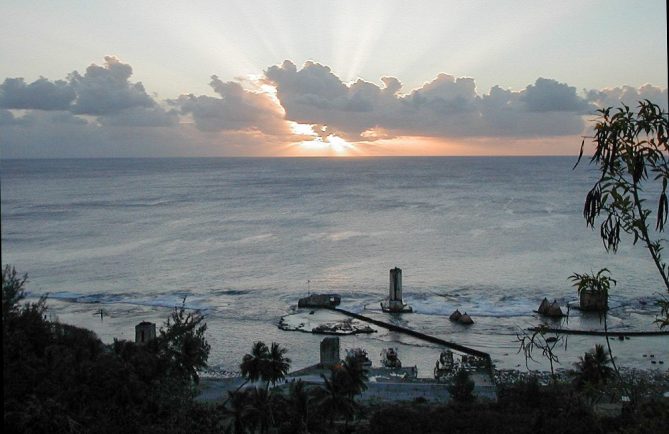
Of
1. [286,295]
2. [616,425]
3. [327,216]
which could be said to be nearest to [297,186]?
[327,216]

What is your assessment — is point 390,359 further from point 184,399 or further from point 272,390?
point 184,399

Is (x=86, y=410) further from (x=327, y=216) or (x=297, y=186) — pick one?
(x=297, y=186)

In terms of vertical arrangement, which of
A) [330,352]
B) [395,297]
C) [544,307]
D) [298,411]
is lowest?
[544,307]

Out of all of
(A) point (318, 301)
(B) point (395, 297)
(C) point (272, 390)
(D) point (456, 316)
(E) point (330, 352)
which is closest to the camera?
(C) point (272, 390)

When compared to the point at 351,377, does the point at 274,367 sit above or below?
below

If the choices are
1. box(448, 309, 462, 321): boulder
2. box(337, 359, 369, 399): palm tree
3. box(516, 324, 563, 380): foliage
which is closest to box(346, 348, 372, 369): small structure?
box(337, 359, 369, 399): palm tree

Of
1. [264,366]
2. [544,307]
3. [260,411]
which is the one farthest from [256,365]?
Answer: [544,307]

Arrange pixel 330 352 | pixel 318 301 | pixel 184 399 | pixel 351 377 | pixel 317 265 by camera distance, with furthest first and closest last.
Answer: pixel 317 265 → pixel 318 301 → pixel 330 352 → pixel 351 377 → pixel 184 399
